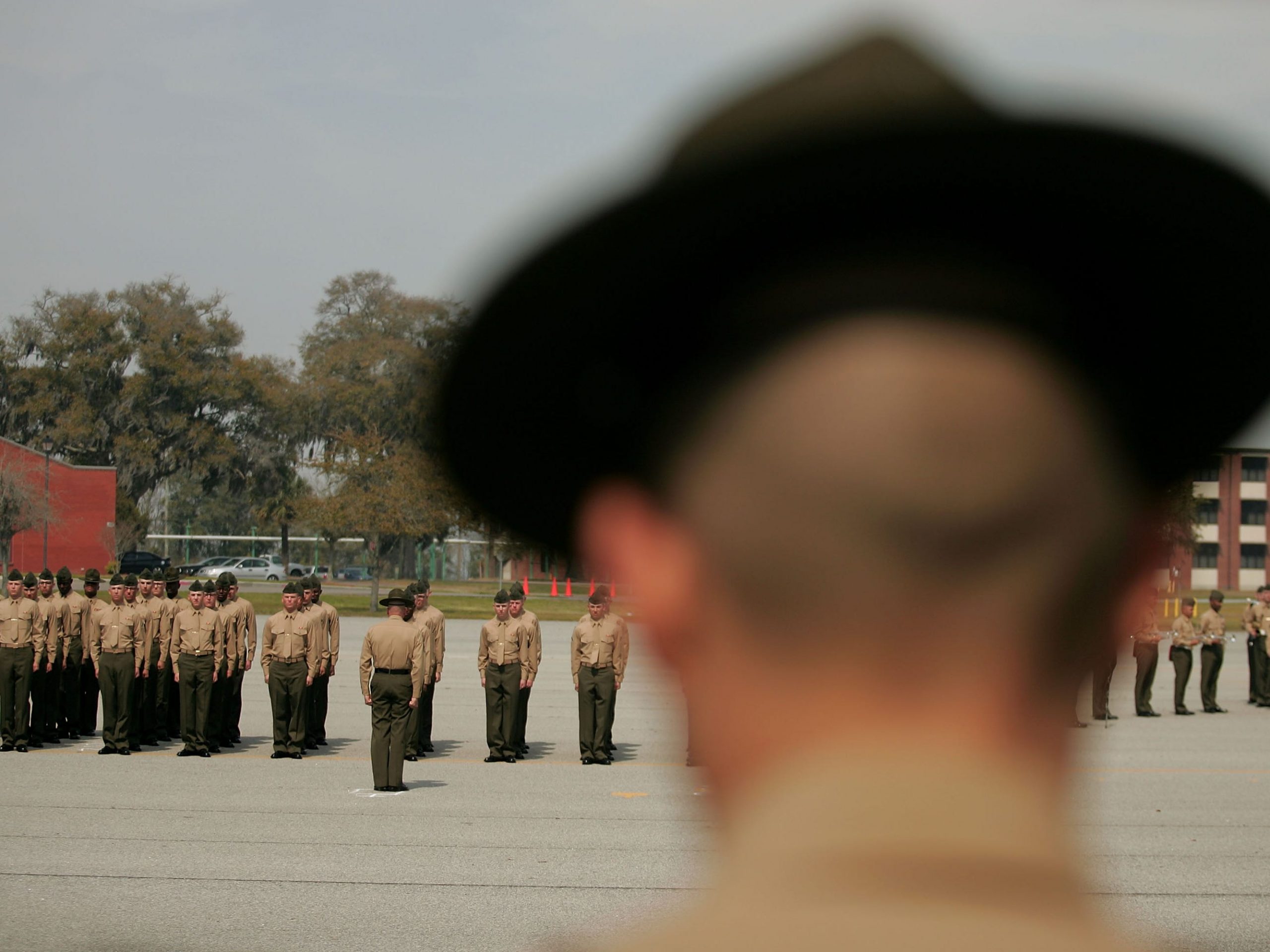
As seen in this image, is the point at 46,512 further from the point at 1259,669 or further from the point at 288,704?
the point at 1259,669

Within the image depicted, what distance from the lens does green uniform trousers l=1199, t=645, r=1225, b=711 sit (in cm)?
2042

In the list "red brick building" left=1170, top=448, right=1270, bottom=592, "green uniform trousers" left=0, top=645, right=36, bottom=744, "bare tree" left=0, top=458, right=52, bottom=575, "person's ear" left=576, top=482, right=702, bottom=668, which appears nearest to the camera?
"person's ear" left=576, top=482, right=702, bottom=668

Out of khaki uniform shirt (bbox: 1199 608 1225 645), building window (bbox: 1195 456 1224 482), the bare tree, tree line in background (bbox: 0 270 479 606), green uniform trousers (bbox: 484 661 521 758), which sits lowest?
green uniform trousers (bbox: 484 661 521 758)

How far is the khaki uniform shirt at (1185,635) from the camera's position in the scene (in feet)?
68.4

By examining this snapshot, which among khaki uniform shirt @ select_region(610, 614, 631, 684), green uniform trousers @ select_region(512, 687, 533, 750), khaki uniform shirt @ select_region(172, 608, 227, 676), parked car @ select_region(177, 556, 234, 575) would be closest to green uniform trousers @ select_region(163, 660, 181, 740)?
khaki uniform shirt @ select_region(172, 608, 227, 676)

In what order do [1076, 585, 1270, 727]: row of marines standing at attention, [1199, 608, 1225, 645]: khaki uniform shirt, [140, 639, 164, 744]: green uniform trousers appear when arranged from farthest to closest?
[1199, 608, 1225, 645]: khaki uniform shirt < [1076, 585, 1270, 727]: row of marines standing at attention < [140, 639, 164, 744]: green uniform trousers

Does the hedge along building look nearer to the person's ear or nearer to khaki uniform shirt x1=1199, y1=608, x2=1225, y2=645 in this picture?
khaki uniform shirt x1=1199, y1=608, x2=1225, y2=645

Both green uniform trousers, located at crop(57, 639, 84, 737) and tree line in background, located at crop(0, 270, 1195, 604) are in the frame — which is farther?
tree line in background, located at crop(0, 270, 1195, 604)

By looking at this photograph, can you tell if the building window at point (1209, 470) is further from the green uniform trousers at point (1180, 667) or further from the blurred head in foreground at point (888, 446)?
the green uniform trousers at point (1180, 667)

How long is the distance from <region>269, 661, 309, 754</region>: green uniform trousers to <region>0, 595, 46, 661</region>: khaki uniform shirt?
2.90 m

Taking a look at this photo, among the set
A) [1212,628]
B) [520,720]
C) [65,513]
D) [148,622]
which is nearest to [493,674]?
[520,720]

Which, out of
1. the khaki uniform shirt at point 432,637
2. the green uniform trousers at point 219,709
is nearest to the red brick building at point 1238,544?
the khaki uniform shirt at point 432,637

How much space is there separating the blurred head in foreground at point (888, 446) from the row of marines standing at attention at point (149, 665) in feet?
45.3

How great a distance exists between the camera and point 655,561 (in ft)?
3.67
